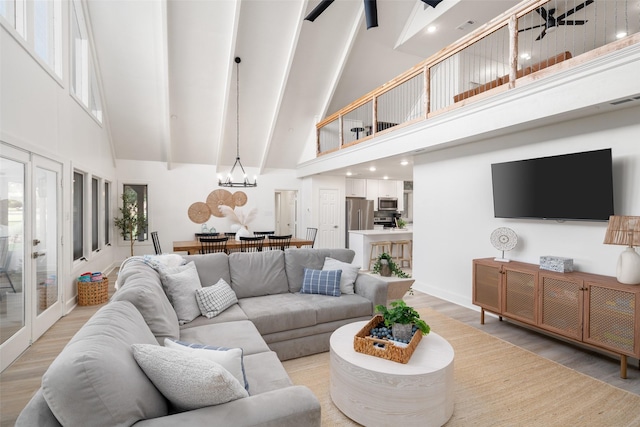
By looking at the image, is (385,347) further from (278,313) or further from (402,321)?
(278,313)

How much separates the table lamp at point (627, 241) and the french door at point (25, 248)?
17.3ft

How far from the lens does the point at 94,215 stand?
6105 millimetres

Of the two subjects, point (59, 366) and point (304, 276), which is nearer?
point (59, 366)

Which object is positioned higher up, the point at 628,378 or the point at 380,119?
the point at 380,119

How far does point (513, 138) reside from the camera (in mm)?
3975

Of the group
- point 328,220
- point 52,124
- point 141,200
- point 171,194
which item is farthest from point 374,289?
point 141,200

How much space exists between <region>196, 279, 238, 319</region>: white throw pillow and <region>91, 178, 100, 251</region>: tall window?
4.26 meters

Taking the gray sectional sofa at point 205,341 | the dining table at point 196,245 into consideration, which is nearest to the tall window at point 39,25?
the gray sectional sofa at point 205,341

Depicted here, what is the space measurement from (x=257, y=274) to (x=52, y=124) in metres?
3.01

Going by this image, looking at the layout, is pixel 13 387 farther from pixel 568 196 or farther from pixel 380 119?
pixel 380 119

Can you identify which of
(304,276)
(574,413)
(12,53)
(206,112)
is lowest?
(574,413)

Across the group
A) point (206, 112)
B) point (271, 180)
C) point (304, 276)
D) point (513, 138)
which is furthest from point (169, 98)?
point (513, 138)

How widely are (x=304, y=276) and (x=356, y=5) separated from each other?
5245mm

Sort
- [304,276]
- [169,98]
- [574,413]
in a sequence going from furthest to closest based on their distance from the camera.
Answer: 1. [169,98]
2. [304,276]
3. [574,413]
